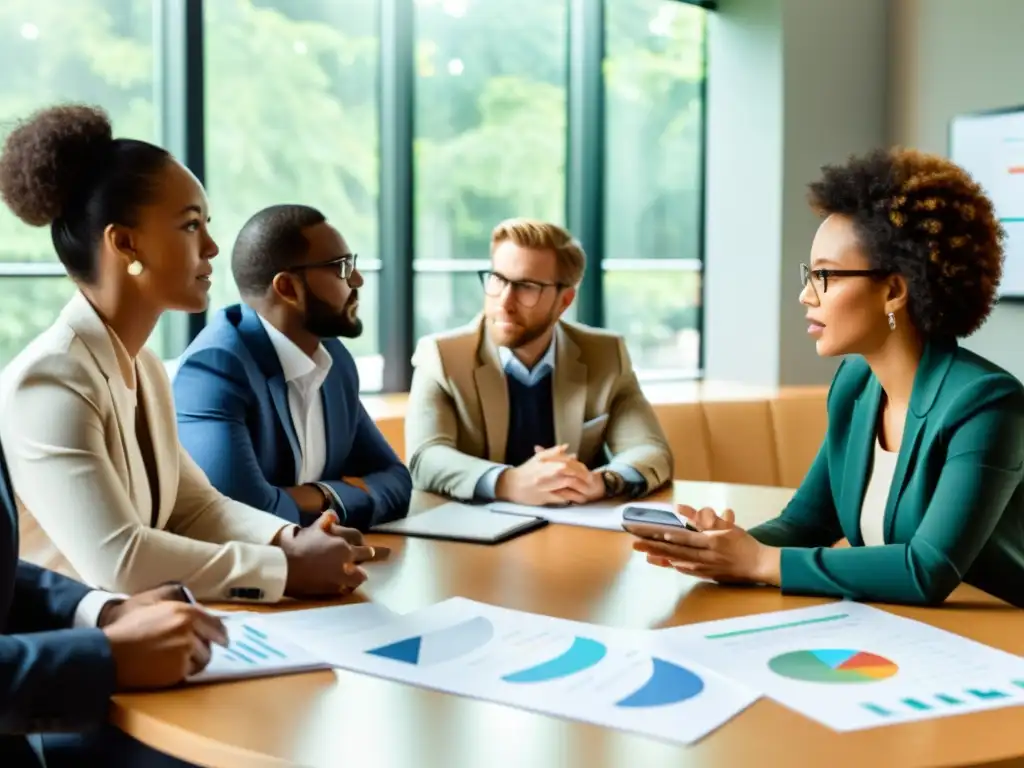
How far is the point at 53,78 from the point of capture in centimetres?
399

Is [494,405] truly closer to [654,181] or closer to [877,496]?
[877,496]

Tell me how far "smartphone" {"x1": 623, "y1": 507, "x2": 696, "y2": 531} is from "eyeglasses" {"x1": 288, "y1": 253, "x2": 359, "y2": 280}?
33.4 inches

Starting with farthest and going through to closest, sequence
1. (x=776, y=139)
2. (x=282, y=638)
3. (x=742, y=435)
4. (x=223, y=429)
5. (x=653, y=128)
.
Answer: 1. (x=653, y=128)
2. (x=776, y=139)
3. (x=742, y=435)
4. (x=223, y=429)
5. (x=282, y=638)

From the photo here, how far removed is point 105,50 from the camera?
4113mm

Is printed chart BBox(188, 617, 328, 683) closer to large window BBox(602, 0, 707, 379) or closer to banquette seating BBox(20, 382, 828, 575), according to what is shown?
banquette seating BBox(20, 382, 828, 575)

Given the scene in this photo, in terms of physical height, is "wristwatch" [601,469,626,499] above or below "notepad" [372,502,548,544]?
above

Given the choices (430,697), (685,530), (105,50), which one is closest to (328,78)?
(105,50)

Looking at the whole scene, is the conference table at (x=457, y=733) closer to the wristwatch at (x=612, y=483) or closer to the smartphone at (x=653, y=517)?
the smartphone at (x=653, y=517)

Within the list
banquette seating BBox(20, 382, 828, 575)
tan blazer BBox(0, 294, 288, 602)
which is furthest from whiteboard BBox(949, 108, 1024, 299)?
tan blazer BBox(0, 294, 288, 602)

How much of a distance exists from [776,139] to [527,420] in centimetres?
283

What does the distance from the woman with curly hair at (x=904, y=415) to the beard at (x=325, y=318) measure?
866mm

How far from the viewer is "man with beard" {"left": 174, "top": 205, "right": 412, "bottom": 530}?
2.28 meters

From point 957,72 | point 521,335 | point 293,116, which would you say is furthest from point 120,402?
point 957,72

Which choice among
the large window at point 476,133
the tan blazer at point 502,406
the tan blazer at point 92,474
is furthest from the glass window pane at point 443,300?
the tan blazer at point 92,474
